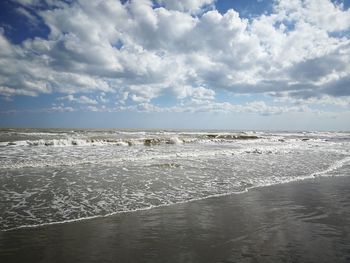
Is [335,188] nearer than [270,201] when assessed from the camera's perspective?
No

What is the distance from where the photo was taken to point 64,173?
40.7ft

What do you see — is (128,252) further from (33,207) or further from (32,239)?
(33,207)

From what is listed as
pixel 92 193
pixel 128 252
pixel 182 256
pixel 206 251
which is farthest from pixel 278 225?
pixel 92 193

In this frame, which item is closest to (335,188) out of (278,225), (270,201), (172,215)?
(270,201)

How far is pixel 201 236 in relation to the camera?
5227 millimetres

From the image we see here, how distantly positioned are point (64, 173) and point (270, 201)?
887 centimetres

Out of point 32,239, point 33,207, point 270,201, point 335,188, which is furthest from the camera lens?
point 335,188

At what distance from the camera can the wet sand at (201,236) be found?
14.3ft

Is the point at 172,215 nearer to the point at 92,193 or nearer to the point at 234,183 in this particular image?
the point at 92,193

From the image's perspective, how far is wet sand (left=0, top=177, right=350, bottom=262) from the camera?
172 inches

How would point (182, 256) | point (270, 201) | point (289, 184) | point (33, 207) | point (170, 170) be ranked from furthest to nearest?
point (170, 170), point (289, 184), point (270, 201), point (33, 207), point (182, 256)

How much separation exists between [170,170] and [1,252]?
9.49 metres

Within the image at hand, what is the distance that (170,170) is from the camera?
536 inches

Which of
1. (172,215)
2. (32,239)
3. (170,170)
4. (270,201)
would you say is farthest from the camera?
(170,170)
